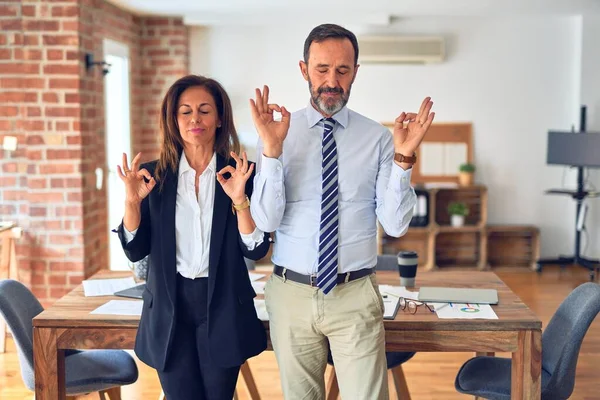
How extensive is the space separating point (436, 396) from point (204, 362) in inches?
75.3

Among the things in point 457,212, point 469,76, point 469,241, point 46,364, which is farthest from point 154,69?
point 46,364

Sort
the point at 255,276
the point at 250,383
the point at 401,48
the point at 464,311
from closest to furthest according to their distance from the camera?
the point at 464,311, the point at 255,276, the point at 250,383, the point at 401,48

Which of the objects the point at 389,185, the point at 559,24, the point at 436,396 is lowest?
the point at 436,396

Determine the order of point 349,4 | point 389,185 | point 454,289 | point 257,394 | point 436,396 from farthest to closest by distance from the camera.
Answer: point 349,4 → point 436,396 → point 257,394 → point 454,289 → point 389,185

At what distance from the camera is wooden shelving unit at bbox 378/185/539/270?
694cm

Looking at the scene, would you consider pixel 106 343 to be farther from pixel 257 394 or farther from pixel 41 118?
pixel 41 118

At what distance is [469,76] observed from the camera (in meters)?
7.06

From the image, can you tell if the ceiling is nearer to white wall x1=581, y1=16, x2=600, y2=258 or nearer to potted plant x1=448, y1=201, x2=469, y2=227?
white wall x1=581, y1=16, x2=600, y2=258

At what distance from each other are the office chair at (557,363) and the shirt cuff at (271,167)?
1.23 meters

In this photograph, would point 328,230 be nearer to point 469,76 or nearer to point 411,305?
point 411,305

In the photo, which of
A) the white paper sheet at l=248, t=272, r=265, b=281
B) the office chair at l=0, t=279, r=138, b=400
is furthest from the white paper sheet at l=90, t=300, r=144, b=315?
the white paper sheet at l=248, t=272, r=265, b=281

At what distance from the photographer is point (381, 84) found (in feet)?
23.2

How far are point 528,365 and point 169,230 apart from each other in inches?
51.3

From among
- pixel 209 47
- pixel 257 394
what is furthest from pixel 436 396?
pixel 209 47
